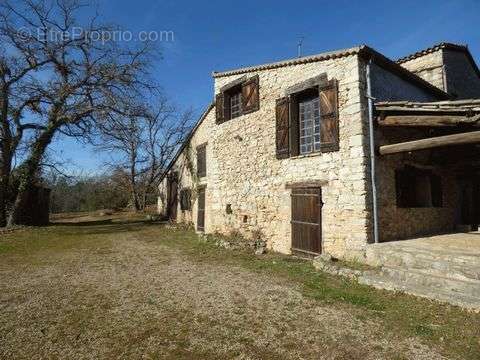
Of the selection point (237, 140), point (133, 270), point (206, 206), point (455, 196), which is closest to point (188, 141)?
point (206, 206)

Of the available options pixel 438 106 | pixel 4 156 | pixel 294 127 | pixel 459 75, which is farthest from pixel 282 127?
pixel 4 156

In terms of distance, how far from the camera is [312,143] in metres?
9.51

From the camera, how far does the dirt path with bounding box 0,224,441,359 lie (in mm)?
3713

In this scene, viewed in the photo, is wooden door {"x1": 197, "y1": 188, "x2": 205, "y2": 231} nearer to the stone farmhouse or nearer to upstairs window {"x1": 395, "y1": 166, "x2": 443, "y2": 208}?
the stone farmhouse

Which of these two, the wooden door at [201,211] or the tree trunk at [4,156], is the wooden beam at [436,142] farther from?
the tree trunk at [4,156]

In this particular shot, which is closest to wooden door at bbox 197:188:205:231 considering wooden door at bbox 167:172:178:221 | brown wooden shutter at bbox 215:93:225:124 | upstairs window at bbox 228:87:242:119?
brown wooden shutter at bbox 215:93:225:124

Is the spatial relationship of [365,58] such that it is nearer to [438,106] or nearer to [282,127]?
[438,106]

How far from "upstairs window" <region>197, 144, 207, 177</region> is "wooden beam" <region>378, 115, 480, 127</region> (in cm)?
910

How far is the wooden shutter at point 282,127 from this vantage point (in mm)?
9875

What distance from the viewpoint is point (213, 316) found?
4742 millimetres

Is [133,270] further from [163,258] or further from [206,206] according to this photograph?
[206,206]

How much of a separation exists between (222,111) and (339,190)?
250 inches

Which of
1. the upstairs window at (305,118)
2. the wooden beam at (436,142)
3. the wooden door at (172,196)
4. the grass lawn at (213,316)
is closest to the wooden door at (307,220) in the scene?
the grass lawn at (213,316)

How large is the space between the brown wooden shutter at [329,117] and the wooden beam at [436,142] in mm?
1181
